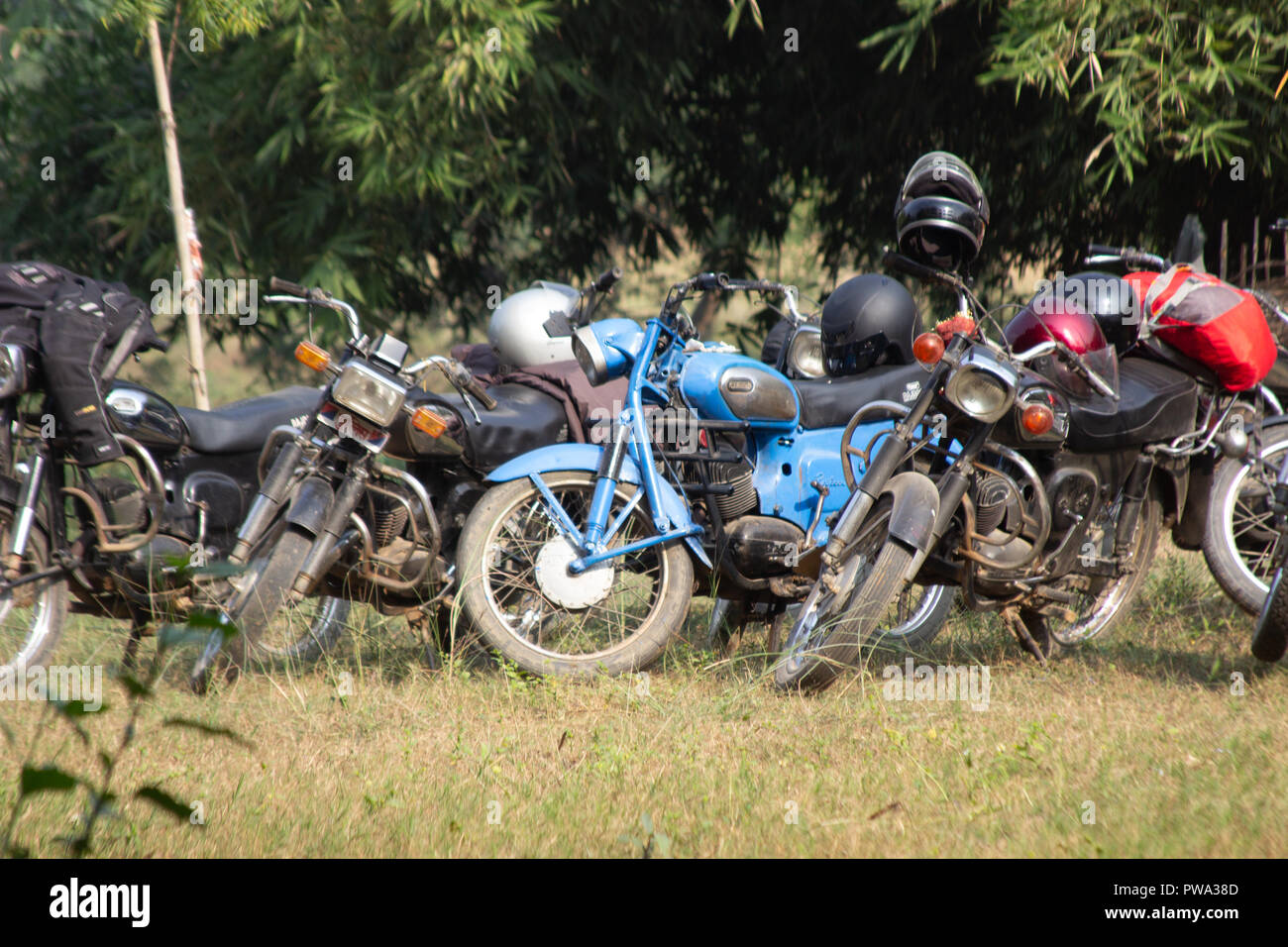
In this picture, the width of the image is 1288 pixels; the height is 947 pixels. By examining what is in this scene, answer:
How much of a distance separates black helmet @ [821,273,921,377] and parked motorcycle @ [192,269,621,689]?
94 cm

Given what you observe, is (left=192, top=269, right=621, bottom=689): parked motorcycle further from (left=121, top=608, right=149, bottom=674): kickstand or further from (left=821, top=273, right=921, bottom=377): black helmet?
(left=821, top=273, right=921, bottom=377): black helmet

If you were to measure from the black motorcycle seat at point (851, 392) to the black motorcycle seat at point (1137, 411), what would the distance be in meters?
0.58

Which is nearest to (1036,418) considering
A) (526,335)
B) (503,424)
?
(503,424)

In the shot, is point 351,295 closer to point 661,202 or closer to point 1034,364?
point 661,202

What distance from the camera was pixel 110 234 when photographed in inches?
415

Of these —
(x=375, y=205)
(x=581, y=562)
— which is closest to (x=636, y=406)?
(x=581, y=562)

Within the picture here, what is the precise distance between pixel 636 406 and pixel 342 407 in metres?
0.97

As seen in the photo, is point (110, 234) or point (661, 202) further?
point (661, 202)

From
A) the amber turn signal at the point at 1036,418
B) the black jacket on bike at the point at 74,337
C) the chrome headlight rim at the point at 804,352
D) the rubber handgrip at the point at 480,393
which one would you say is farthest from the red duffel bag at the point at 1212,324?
the black jacket on bike at the point at 74,337

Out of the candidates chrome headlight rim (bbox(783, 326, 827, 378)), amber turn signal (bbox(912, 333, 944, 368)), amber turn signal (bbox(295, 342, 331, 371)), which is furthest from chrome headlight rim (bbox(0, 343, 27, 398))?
amber turn signal (bbox(912, 333, 944, 368))

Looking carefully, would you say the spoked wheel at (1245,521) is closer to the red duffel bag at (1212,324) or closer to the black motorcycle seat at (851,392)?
the red duffel bag at (1212,324)

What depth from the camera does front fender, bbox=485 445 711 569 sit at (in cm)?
433

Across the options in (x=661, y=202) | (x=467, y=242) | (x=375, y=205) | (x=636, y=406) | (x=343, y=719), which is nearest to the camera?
(x=343, y=719)

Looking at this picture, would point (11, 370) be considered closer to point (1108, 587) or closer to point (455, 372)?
point (455, 372)
